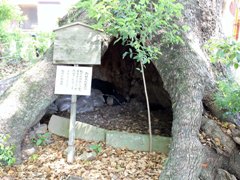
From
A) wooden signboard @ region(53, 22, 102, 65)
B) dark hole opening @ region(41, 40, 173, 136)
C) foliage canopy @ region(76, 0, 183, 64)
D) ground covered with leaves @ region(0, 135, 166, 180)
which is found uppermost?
foliage canopy @ region(76, 0, 183, 64)

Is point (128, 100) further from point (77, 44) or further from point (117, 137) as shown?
point (77, 44)

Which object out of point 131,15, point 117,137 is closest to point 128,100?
point 117,137

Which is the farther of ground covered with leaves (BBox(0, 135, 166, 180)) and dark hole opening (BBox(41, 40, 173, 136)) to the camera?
dark hole opening (BBox(41, 40, 173, 136))

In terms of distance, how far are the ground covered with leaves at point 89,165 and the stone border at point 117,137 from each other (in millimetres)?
81

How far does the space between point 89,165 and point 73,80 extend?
98 centimetres

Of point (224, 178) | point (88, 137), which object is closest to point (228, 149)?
point (224, 178)

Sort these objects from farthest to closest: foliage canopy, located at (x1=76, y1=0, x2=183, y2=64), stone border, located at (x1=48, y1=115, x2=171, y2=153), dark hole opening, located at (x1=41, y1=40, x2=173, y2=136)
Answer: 1. dark hole opening, located at (x1=41, y1=40, x2=173, y2=136)
2. stone border, located at (x1=48, y1=115, x2=171, y2=153)
3. foliage canopy, located at (x1=76, y1=0, x2=183, y2=64)

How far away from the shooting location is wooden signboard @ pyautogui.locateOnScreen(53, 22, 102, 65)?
124 inches

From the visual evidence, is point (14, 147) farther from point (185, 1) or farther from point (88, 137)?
point (185, 1)

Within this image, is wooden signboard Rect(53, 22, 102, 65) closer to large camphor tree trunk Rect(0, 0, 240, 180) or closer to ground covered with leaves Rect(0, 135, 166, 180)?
large camphor tree trunk Rect(0, 0, 240, 180)

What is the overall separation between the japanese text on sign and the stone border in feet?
2.18

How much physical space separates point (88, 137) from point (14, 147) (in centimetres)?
92

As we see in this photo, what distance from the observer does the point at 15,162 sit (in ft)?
10.3

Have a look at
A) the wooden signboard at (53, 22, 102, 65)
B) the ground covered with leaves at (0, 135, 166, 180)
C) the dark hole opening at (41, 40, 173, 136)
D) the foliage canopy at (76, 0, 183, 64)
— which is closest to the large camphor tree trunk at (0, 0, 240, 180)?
the ground covered with leaves at (0, 135, 166, 180)
